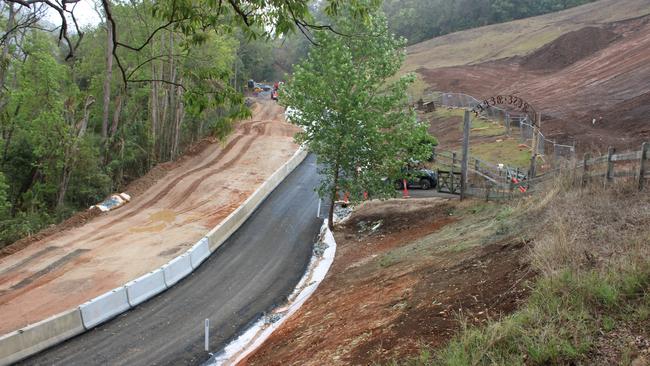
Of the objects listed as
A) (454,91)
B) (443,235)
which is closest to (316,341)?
(443,235)

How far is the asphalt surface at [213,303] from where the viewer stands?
47.5 feet

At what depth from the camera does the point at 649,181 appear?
1304 centimetres

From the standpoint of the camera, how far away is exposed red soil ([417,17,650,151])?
35.3m

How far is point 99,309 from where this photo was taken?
1638 cm

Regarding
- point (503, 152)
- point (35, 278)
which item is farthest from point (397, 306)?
point (503, 152)

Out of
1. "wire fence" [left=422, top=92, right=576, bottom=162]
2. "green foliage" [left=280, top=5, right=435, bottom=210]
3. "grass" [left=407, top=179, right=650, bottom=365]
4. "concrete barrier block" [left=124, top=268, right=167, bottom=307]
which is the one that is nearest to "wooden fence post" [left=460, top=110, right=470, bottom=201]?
"green foliage" [left=280, top=5, right=435, bottom=210]

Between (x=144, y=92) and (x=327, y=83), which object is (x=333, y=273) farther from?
(x=144, y=92)

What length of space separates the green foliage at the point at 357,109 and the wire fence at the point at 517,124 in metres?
7.18

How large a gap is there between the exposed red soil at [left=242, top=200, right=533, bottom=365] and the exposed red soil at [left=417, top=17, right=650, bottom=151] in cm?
2077

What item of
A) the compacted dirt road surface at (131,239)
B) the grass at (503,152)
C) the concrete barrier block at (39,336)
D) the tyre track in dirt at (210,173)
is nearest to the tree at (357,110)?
the compacted dirt road surface at (131,239)

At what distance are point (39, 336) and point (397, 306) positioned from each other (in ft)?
32.7

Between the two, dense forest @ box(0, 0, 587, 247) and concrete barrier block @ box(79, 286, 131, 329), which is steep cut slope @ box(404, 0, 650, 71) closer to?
dense forest @ box(0, 0, 587, 247)

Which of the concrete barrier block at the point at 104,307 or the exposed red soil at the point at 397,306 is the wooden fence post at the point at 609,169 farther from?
the concrete barrier block at the point at 104,307

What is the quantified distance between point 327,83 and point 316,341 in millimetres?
15385
